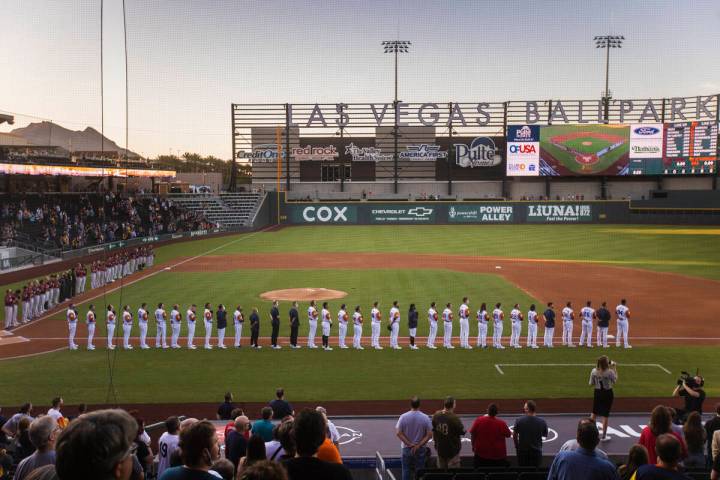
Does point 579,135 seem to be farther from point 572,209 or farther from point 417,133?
point 417,133

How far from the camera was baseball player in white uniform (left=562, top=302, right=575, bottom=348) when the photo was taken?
18.2 m

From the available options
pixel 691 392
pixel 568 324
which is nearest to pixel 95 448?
pixel 691 392

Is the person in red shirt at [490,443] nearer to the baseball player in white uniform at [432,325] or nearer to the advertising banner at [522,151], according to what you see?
the baseball player in white uniform at [432,325]

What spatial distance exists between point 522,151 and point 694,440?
5888 centimetres

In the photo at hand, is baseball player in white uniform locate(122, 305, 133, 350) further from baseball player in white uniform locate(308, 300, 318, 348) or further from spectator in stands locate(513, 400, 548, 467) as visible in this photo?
spectator in stands locate(513, 400, 548, 467)

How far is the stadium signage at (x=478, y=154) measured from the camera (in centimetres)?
6707

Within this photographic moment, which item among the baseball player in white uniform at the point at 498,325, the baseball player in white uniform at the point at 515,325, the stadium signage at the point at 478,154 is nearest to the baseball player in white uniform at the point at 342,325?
the baseball player in white uniform at the point at 498,325

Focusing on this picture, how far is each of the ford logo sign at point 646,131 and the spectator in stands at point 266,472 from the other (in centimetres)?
6496

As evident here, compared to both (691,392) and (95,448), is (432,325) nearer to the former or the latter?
(691,392)

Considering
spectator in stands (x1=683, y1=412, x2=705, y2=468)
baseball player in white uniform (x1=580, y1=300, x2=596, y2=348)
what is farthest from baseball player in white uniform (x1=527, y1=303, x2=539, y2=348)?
spectator in stands (x1=683, y1=412, x2=705, y2=468)

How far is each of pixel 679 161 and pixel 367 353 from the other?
54.1 m

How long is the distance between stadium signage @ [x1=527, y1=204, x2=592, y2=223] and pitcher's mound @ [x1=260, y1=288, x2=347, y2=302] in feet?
119

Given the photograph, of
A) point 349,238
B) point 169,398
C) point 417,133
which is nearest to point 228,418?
point 169,398

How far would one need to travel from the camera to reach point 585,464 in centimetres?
496
